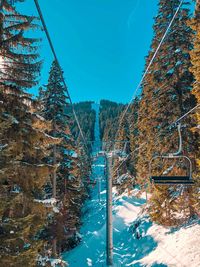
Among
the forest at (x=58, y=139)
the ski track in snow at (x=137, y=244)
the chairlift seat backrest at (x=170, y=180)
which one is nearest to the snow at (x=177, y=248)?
the ski track in snow at (x=137, y=244)

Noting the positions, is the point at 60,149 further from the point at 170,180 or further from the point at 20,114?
the point at 170,180

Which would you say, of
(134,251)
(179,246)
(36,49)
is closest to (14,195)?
(36,49)

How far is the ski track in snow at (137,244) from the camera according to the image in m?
15.7

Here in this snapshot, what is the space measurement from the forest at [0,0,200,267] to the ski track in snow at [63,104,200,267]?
895 mm

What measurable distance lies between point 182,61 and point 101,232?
24.2m

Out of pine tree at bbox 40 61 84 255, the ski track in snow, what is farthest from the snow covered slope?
pine tree at bbox 40 61 84 255

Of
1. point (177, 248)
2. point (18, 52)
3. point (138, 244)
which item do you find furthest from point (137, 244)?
point (18, 52)

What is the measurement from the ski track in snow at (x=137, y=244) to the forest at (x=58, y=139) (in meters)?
0.90

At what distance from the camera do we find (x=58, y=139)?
38.5ft

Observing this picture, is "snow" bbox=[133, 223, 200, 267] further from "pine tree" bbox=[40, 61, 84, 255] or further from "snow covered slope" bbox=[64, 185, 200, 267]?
"pine tree" bbox=[40, 61, 84, 255]

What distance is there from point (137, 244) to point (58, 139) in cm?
1627

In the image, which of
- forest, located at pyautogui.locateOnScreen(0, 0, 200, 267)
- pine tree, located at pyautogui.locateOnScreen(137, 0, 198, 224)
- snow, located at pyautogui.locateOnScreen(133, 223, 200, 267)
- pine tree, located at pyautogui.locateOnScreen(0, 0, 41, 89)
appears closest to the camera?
forest, located at pyautogui.locateOnScreen(0, 0, 200, 267)

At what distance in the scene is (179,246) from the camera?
16422 mm

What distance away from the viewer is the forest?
30.1ft
